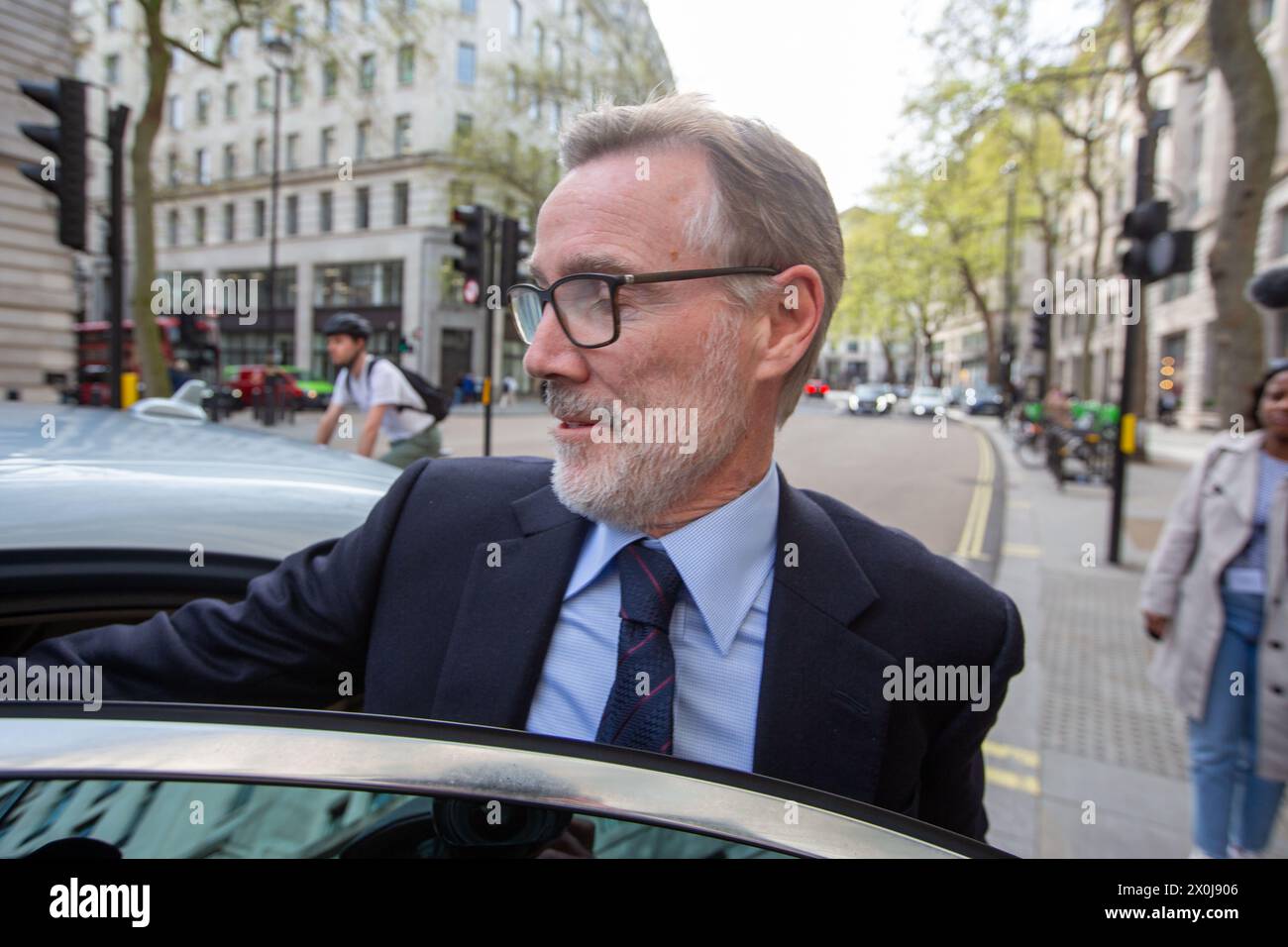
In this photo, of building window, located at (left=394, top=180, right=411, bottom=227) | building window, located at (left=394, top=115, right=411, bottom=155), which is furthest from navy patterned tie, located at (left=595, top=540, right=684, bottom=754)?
building window, located at (left=394, top=180, right=411, bottom=227)

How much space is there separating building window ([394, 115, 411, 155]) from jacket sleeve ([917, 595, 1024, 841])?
1344 inches

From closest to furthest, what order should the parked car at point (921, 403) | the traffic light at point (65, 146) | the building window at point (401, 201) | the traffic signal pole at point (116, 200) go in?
the traffic light at point (65, 146) → the traffic signal pole at point (116, 200) → the parked car at point (921, 403) → the building window at point (401, 201)

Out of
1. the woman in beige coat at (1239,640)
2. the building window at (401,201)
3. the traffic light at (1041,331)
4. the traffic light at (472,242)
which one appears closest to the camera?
the woman in beige coat at (1239,640)

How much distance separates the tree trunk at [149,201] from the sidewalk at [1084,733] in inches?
481

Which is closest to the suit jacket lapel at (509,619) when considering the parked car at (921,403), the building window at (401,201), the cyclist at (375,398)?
the cyclist at (375,398)

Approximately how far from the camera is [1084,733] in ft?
14.4

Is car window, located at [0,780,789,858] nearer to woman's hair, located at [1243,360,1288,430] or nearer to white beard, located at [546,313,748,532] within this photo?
white beard, located at [546,313,748,532]

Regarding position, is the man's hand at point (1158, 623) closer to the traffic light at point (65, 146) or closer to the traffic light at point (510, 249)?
the traffic light at point (510, 249)

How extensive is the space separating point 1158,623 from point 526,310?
2979 mm

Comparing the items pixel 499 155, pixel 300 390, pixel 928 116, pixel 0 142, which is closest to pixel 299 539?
pixel 928 116

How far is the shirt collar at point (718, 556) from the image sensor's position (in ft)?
3.92

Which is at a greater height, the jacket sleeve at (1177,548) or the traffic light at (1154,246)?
the traffic light at (1154,246)

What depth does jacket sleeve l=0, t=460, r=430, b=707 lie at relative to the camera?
3.78ft

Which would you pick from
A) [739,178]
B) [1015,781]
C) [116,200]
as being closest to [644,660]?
[739,178]
